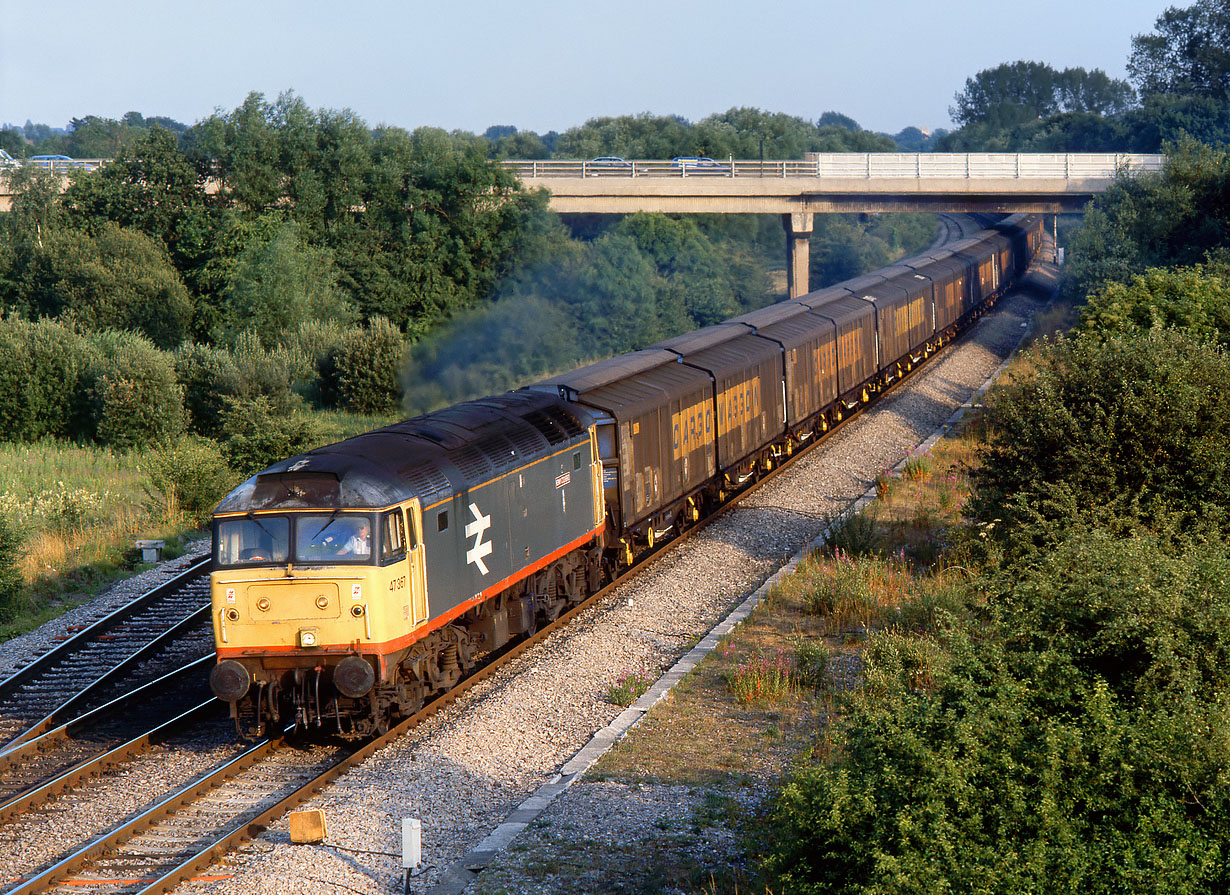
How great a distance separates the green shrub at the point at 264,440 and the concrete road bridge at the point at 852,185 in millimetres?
28540

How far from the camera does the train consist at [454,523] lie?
11.8 metres

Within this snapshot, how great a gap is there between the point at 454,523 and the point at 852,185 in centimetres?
4426

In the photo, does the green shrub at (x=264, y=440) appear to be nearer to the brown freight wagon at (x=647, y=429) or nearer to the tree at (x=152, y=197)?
the brown freight wagon at (x=647, y=429)

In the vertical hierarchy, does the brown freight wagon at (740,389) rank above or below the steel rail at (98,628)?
above

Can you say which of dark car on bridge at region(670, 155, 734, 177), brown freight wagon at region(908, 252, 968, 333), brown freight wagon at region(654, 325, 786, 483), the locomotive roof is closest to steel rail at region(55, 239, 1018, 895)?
brown freight wagon at region(654, 325, 786, 483)

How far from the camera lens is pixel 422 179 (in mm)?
53531

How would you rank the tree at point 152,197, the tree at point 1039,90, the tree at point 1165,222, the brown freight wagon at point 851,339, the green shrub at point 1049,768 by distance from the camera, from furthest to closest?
the tree at point 1039,90, the tree at point 152,197, the tree at point 1165,222, the brown freight wagon at point 851,339, the green shrub at point 1049,768

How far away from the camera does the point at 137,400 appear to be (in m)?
33.7

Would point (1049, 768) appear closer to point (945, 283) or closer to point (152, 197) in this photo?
point (945, 283)

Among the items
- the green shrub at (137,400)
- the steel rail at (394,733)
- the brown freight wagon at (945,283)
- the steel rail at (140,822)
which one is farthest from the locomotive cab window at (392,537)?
the brown freight wagon at (945,283)

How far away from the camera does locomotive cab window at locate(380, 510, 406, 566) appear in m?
11.8

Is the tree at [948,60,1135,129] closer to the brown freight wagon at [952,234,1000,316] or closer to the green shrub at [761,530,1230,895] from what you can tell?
the brown freight wagon at [952,234,1000,316]

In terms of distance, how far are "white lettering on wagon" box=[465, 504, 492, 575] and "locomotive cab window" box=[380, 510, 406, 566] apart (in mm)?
1510

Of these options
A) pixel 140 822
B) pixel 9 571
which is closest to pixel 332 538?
pixel 140 822
